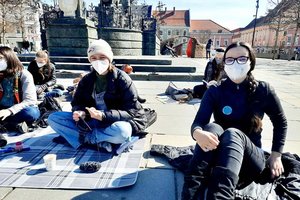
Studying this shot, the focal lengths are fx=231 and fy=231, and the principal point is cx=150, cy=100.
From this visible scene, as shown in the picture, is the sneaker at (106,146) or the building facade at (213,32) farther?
the building facade at (213,32)

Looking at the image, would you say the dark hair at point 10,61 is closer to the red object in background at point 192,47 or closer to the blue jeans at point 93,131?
the blue jeans at point 93,131

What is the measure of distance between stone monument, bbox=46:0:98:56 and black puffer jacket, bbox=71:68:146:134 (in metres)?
9.28

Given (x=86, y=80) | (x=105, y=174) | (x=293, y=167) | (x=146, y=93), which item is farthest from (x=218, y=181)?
(x=146, y=93)

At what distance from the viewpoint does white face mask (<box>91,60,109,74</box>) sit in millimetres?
2953

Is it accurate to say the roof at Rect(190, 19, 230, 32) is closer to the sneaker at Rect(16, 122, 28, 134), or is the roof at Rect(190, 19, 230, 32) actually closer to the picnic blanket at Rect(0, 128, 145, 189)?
the sneaker at Rect(16, 122, 28, 134)

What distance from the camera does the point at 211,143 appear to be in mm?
1803

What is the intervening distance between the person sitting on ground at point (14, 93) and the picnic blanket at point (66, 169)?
57 cm

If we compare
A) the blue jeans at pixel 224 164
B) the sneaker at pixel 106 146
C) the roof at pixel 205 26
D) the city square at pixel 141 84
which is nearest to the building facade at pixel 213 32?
the roof at pixel 205 26

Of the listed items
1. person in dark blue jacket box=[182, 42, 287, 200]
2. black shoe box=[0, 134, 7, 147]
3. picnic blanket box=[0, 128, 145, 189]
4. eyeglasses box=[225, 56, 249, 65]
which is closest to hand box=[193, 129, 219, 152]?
person in dark blue jacket box=[182, 42, 287, 200]

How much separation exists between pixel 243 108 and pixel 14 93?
327cm

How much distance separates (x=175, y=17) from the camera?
76312 mm

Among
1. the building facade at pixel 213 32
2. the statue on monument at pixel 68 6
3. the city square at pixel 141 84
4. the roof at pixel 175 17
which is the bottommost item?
the city square at pixel 141 84

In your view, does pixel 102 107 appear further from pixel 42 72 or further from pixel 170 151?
pixel 42 72

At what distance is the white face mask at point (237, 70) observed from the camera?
2.20 m
